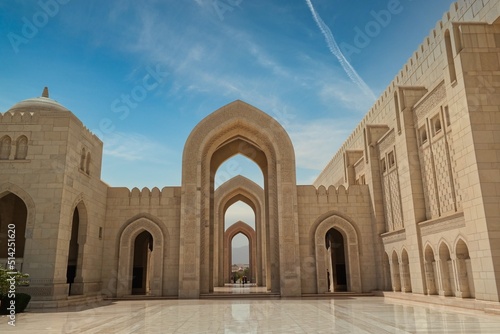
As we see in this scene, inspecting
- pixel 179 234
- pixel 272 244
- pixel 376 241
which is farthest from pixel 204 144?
pixel 376 241

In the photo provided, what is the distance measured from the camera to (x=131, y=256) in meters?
15.7

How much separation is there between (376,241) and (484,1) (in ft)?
29.8

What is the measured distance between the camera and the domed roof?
559 inches

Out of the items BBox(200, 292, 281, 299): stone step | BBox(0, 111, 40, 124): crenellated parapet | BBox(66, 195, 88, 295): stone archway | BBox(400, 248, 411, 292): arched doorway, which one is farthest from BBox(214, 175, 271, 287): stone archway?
BBox(0, 111, 40, 124): crenellated parapet

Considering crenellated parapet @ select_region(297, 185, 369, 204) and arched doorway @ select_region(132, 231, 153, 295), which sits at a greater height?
crenellated parapet @ select_region(297, 185, 369, 204)

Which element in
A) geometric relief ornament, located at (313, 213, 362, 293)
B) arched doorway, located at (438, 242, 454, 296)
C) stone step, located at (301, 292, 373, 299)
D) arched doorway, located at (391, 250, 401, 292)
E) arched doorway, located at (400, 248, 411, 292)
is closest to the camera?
arched doorway, located at (438, 242, 454, 296)

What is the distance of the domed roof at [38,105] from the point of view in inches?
559

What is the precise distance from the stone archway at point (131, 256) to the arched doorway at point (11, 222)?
3484 millimetres

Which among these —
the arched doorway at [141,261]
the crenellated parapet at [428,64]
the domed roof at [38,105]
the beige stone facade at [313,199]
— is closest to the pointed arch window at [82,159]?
the beige stone facade at [313,199]

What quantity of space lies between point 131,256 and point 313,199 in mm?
7689

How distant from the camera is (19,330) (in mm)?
6910

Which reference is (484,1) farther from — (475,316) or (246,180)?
(246,180)

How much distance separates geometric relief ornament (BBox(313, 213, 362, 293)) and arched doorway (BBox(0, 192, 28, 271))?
10554 millimetres

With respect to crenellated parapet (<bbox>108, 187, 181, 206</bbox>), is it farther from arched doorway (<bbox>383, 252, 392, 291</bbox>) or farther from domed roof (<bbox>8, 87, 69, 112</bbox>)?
arched doorway (<bbox>383, 252, 392, 291</bbox>)
